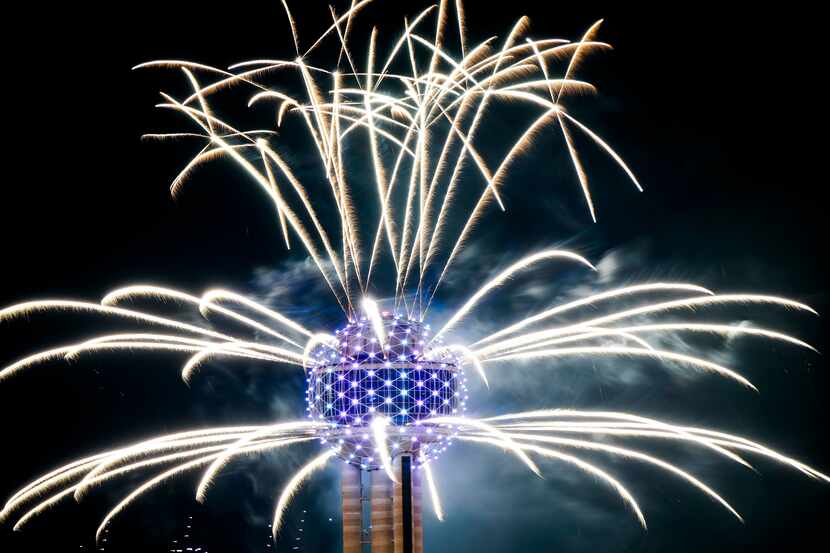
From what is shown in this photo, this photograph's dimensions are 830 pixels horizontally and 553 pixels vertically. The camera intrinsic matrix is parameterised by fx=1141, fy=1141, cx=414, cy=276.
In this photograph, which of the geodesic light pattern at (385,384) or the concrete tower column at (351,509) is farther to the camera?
the concrete tower column at (351,509)

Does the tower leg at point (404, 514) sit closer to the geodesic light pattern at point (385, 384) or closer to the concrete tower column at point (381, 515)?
the concrete tower column at point (381, 515)

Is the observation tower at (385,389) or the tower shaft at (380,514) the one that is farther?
the tower shaft at (380,514)

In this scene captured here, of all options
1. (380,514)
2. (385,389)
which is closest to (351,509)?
(380,514)

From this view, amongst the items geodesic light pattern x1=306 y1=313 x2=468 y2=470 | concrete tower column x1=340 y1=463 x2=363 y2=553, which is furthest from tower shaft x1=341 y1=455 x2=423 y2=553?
geodesic light pattern x1=306 y1=313 x2=468 y2=470

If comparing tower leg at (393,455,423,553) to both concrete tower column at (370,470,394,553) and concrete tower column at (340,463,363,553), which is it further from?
concrete tower column at (340,463,363,553)

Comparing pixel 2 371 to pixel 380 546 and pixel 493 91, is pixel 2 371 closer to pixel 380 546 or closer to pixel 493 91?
pixel 380 546

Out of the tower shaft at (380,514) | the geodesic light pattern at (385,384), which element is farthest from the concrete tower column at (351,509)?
the geodesic light pattern at (385,384)

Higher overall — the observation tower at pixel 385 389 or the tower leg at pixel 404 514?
the observation tower at pixel 385 389

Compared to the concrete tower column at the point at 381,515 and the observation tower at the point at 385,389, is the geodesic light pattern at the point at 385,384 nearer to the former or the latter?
the observation tower at the point at 385,389

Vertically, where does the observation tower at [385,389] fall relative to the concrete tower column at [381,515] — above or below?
above
